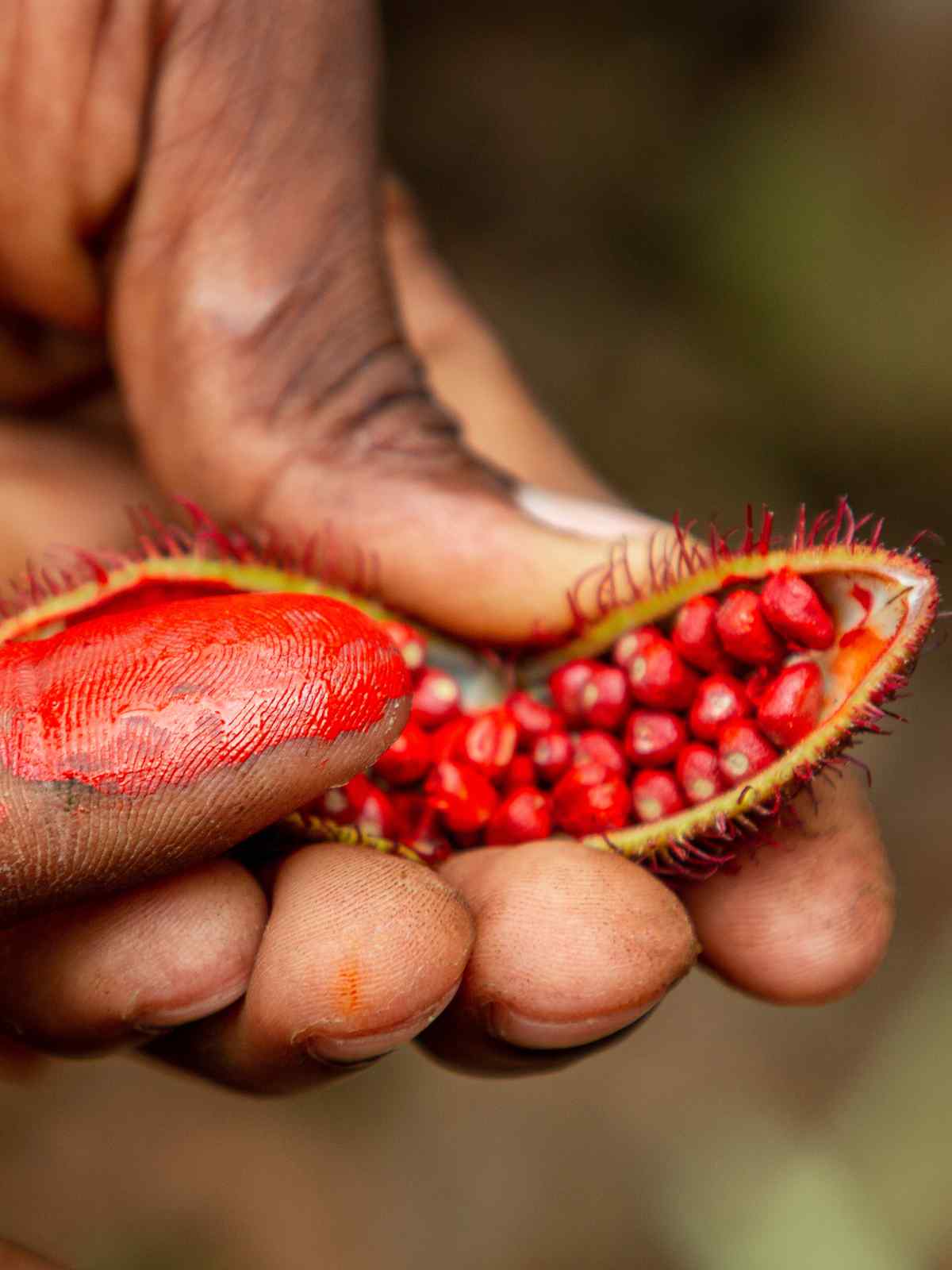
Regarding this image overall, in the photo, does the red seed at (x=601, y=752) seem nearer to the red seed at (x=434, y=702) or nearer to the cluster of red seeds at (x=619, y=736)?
the cluster of red seeds at (x=619, y=736)

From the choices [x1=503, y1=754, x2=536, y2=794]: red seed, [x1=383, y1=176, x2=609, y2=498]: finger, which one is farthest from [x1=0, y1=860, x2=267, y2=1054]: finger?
[x1=383, y1=176, x2=609, y2=498]: finger

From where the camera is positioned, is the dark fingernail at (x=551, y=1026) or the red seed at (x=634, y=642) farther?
the red seed at (x=634, y=642)

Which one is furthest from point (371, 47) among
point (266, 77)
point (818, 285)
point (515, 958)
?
point (818, 285)

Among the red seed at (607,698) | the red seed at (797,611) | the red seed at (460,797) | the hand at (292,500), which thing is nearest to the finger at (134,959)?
the hand at (292,500)

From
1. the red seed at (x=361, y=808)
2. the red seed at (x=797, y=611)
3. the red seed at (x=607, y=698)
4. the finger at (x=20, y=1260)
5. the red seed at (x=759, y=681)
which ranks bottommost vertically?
the finger at (x=20, y=1260)

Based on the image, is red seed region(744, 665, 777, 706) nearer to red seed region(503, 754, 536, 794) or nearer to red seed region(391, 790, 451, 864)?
red seed region(503, 754, 536, 794)

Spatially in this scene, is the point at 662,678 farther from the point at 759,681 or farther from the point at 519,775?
the point at 519,775

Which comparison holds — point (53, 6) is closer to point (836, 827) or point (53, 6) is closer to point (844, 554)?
point (844, 554)
